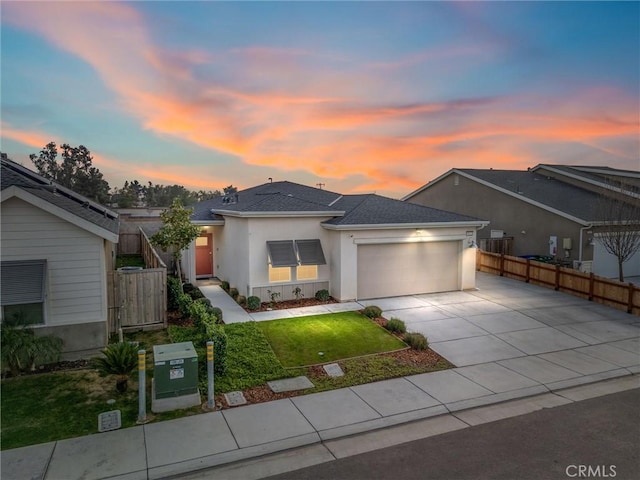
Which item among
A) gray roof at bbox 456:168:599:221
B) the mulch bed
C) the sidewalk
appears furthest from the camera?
gray roof at bbox 456:168:599:221

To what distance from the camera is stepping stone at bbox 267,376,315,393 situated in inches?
338

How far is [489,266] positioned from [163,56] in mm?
19091

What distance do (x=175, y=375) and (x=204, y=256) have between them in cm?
1349

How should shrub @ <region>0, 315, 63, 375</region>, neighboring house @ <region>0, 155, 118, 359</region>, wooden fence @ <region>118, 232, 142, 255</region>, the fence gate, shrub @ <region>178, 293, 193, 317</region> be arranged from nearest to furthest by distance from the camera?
shrub @ <region>0, 315, 63, 375</region>
neighboring house @ <region>0, 155, 118, 359</region>
the fence gate
shrub @ <region>178, 293, 193, 317</region>
wooden fence @ <region>118, 232, 142, 255</region>

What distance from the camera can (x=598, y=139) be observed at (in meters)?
25.7

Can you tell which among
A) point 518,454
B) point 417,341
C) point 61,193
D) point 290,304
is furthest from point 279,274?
point 518,454

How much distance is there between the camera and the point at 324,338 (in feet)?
37.5

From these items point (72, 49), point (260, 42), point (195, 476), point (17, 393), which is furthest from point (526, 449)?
point (72, 49)

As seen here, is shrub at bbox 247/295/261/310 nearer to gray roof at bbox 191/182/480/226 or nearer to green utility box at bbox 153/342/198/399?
gray roof at bbox 191/182/480/226

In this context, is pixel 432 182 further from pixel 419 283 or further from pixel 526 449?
pixel 526 449

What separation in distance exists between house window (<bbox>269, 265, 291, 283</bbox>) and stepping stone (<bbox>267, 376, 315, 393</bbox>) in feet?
21.8

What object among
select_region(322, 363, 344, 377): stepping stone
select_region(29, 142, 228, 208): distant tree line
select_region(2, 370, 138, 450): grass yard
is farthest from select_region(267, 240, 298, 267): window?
select_region(29, 142, 228, 208): distant tree line

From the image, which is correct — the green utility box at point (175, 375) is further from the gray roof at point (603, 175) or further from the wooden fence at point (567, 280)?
the gray roof at point (603, 175)

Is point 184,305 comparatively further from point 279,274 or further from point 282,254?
point 282,254
